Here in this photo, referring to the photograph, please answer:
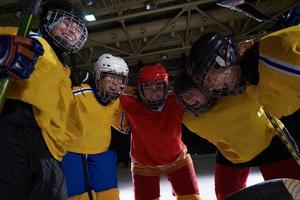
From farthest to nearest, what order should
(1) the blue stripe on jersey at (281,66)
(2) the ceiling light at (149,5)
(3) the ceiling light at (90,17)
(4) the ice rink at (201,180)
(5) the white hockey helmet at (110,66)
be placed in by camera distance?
(3) the ceiling light at (90,17) → (2) the ceiling light at (149,5) → (4) the ice rink at (201,180) → (5) the white hockey helmet at (110,66) → (1) the blue stripe on jersey at (281,66)

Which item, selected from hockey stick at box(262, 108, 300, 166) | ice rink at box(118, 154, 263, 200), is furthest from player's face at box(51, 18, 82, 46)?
ice rink at box(118, 154, 263, 200)

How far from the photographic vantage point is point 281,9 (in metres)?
5.23

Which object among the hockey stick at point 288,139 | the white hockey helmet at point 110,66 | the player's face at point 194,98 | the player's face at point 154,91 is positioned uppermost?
the white hockey helmet at point 110,66

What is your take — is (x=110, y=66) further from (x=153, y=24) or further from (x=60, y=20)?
(x=153, y=24)

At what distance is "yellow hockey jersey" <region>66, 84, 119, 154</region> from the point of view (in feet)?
7.18

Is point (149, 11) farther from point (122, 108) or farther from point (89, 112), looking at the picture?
point (89, 112)

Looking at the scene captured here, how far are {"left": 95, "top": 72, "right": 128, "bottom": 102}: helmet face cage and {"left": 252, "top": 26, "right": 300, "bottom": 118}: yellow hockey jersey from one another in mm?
977

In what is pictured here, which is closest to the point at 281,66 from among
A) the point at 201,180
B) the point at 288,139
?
the point at 288,139

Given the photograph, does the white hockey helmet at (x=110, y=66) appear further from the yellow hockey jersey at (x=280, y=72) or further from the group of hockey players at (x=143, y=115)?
the yellow hockey jersey at (x=280, y=72)

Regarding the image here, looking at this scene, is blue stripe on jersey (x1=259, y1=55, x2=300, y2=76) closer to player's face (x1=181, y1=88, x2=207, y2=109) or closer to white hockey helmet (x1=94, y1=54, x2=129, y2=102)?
player's face (x1=181, y1=88, x2=207, y2=109)

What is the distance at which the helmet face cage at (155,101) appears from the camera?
2.45m

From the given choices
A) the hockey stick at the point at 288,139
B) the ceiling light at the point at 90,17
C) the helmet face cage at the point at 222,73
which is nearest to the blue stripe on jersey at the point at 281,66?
the helmet face cage at the point at 222,73

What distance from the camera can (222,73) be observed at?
1759mm

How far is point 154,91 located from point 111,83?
13.1 inches
